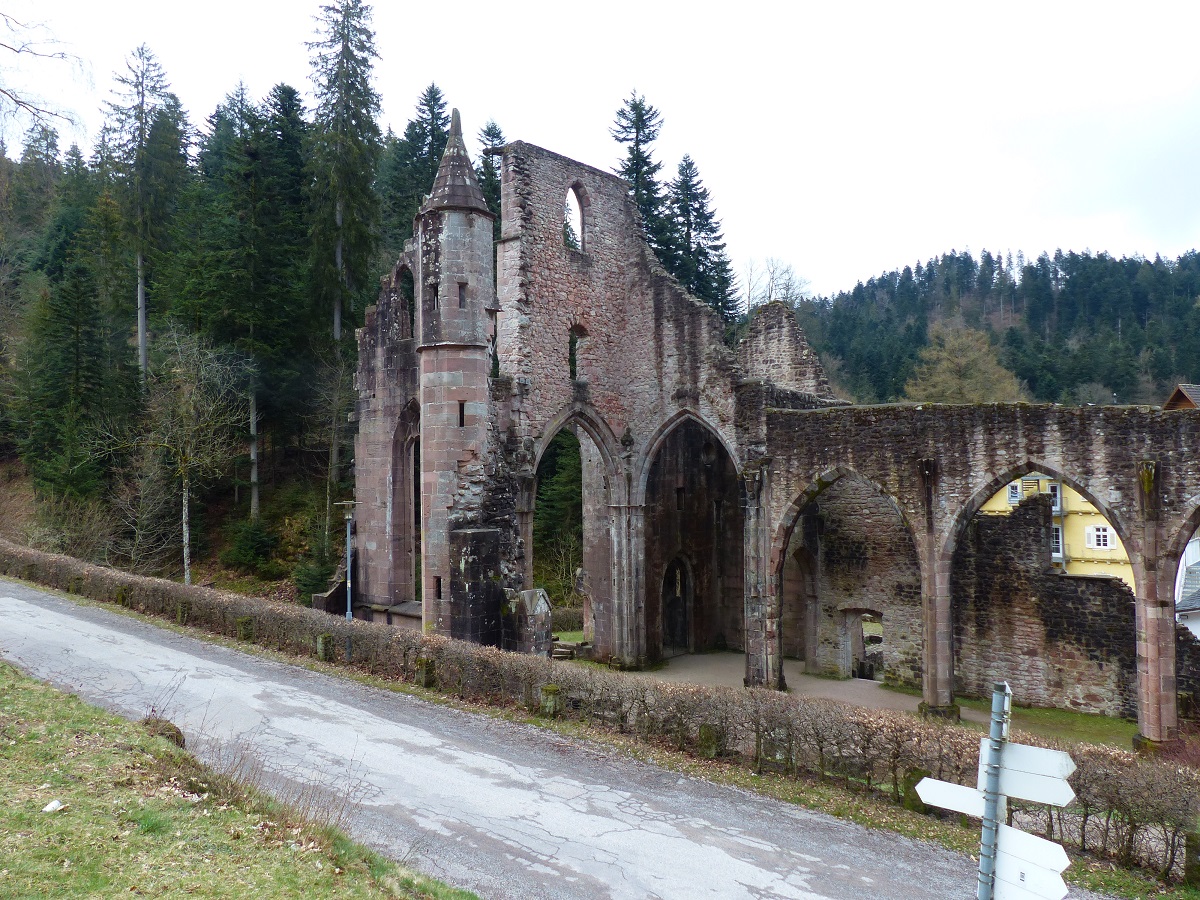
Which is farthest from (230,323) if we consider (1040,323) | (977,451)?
(1040,323)

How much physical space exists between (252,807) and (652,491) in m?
14.6

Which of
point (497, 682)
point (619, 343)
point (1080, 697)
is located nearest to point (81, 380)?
point (619, 343)

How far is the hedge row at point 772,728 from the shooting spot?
6668mm

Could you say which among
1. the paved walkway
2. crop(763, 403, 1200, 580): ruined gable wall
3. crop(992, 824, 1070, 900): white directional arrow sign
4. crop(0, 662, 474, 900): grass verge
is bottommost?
the paved walkway

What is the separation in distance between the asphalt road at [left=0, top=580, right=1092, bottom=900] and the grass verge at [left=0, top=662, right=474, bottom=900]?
806 mm

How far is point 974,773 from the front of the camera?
7594mm

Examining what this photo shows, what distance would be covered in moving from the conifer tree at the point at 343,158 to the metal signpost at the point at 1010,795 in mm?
26273

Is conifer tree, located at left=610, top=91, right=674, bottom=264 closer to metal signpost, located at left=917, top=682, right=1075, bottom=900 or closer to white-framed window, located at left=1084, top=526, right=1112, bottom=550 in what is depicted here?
white-framed window, located at left=1084, top=526, right=1112, bottom=550

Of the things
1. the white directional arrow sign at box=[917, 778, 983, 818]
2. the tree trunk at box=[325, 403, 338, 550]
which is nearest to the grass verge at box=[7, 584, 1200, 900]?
the white directional arrow sign at box=[917, 778, 983, 818]

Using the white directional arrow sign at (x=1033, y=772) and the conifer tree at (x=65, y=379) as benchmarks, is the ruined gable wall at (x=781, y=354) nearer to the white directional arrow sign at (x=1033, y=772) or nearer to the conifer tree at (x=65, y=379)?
the white directional arrow sign at (x=1033, y=772)

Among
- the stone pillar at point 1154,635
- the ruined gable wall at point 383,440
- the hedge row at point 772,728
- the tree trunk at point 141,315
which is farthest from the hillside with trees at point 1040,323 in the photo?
the tree trunk at point 141,315

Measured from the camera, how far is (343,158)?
26.9m

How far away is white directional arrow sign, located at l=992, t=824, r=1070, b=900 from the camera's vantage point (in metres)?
2.55

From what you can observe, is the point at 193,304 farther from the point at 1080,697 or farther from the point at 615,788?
the point at 1080,697
